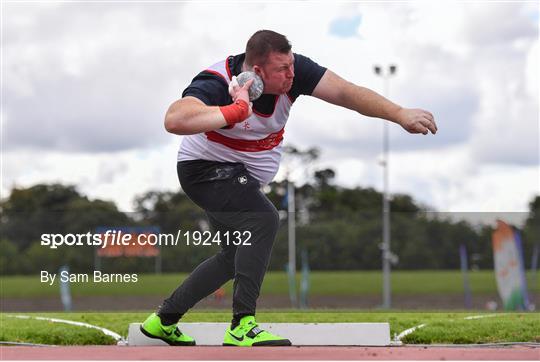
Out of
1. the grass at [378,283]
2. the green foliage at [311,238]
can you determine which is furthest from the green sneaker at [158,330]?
the grass at [378,283]

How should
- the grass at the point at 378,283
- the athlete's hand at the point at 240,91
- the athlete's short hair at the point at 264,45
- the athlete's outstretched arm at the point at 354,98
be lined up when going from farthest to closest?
the grass at the point at 378,283
the athlete's outstretched arm at the point at 354,98
the athlete's short hair at the point at 264,45
the athlete's hand at the point at 240,91

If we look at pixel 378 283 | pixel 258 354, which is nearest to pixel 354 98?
pixel 258 354

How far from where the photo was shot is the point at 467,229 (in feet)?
87.0

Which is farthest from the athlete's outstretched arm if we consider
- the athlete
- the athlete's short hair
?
the athlete's short hair

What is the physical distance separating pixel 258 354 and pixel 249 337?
0.81m

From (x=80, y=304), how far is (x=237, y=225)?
1512cm

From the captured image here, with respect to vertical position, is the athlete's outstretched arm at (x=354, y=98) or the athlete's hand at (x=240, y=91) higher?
the athlete's outstretched arm at (x=354, y=98)

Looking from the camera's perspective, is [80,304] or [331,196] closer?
[80,304]

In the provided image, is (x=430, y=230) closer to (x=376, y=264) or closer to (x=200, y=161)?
(x=376, y=264)

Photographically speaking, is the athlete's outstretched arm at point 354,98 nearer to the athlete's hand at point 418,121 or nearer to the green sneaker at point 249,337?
the athlete's hand at point 418,121

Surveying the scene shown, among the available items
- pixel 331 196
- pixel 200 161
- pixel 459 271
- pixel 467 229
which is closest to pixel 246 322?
pixel 200 161

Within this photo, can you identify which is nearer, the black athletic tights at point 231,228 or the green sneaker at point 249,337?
the green sneaker at point 249,337

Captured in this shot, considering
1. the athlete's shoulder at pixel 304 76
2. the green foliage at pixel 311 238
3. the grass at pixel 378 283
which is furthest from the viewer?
the grass at pixel 378 283

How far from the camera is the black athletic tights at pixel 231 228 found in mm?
5402
